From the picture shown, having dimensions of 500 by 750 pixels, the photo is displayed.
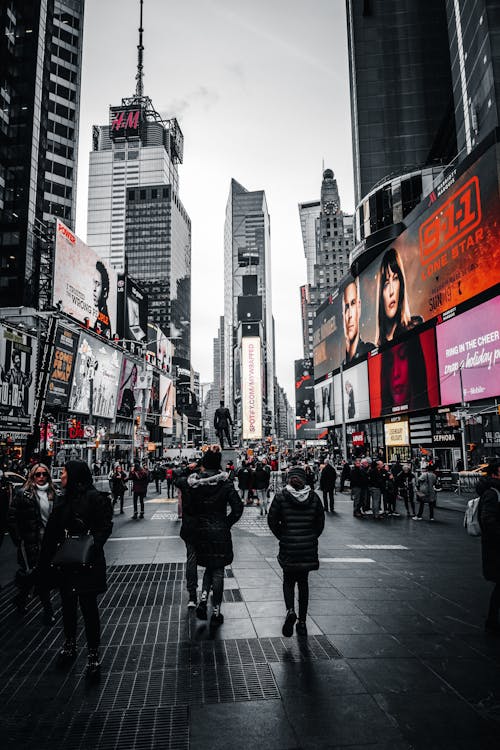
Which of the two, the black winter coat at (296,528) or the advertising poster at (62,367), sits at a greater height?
the advertising poster at (62,367)

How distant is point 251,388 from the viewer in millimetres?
150500

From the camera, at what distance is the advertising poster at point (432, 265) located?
3070 cm

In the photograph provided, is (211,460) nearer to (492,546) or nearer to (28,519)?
(28,519)

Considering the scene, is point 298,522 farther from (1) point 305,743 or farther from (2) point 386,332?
(2) point 386,332

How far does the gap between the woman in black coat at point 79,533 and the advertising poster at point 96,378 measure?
43.0m

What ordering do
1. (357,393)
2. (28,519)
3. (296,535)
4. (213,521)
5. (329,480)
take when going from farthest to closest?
1. (357,393)
2. (329,480)
3. (28,519)
4. (213,521)
5. (296,535)

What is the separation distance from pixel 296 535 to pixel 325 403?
7023 centimetres

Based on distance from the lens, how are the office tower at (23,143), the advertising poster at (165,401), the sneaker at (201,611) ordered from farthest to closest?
1. the advertising poster at (165,401)
2. the office tower at (23,143)
3. the sneaker at (201,611)

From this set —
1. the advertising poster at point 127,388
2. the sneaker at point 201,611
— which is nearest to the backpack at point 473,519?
the sneaker at point 201,611

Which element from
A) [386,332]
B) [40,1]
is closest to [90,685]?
[386,332]

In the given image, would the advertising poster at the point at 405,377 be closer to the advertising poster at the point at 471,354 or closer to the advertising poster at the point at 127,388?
the advertising poster at the point at 471,354

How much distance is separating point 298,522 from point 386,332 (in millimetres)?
44619

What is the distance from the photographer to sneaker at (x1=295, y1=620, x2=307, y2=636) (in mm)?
5457

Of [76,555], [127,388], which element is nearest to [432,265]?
[76,555]
